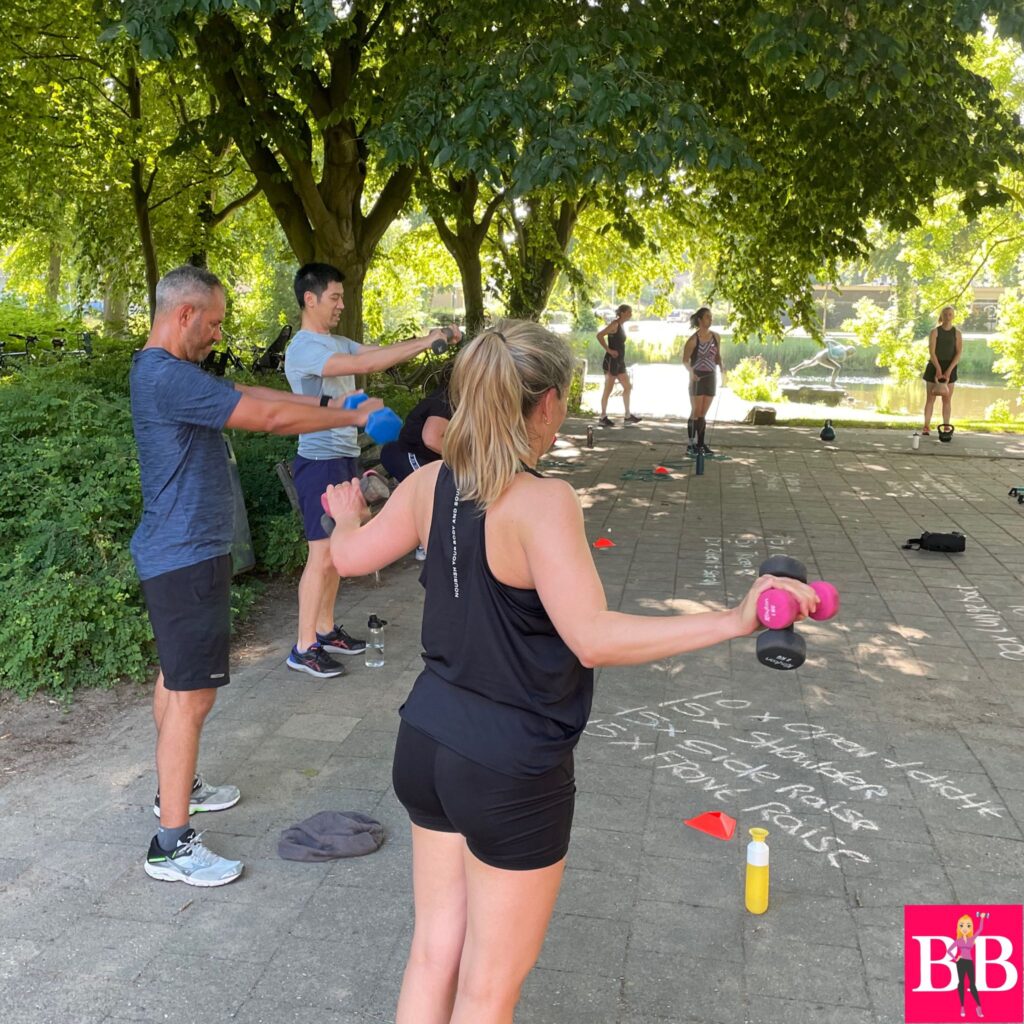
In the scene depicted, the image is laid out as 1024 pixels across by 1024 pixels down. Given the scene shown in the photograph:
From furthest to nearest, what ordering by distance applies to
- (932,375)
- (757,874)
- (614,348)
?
(614,348) < (932,375) < (757,874)

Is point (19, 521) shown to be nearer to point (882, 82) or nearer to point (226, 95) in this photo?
point (226, 95)

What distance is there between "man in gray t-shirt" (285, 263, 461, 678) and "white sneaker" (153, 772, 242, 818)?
1364mm

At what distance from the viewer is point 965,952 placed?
10.7 ft

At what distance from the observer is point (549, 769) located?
7.02 feet

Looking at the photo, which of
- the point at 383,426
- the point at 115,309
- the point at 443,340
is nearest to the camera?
the point at 383,426

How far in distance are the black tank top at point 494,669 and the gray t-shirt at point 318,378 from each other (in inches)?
119

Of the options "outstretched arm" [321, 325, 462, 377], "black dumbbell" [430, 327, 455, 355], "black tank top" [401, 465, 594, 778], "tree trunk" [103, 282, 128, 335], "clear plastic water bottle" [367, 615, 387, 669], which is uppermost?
"tree trunk" [103, 282, 128, 335]

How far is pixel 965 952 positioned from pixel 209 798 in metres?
2.75

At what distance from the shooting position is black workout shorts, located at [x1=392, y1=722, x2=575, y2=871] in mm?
2115

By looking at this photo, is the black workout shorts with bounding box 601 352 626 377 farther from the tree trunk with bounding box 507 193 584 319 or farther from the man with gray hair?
the man with gray hair

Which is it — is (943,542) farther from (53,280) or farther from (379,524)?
(53,280)

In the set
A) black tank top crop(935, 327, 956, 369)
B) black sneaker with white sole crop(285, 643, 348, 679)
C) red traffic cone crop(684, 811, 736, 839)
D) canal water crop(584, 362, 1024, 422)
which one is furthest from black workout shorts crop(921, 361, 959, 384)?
red traffic cone crop(684, 811, 736, 839)

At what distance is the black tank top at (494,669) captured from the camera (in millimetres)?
2125

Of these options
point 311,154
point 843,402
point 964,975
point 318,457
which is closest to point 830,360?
point 843,402
